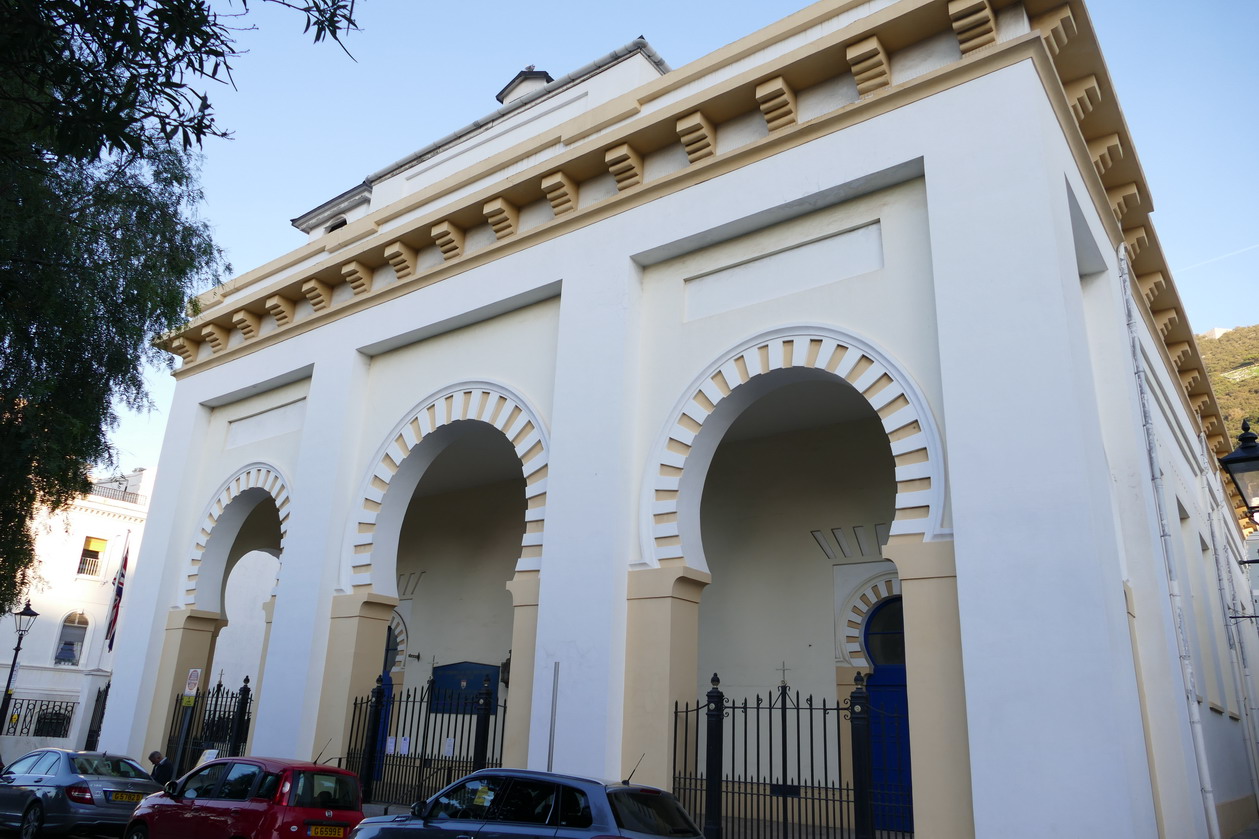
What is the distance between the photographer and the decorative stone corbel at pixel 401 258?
1164 cm

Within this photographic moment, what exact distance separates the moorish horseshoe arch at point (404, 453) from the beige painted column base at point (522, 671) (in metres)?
1.14

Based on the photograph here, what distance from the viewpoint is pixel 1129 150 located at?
939cm

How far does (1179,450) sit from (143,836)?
12837 millimetres

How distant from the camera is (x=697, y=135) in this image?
930 cm

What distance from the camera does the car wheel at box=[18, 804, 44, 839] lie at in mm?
9195

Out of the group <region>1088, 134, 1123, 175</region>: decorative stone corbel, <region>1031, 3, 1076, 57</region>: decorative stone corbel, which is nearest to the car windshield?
<region>1031, 3, 1076, 57</region>: decorative stone corbel

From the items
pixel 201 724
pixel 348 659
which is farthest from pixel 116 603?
pixel 348 659

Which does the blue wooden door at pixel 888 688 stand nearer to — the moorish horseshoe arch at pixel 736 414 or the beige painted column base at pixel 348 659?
the moorish horseshoe arch at pixel 736 414

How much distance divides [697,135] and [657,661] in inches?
196

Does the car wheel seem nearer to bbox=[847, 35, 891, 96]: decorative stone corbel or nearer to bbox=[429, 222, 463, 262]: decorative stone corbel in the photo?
bbox=[429, 222, 463, 262]: decorative stone corbel

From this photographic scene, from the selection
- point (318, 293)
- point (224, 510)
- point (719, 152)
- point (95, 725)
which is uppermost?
point (719, 152)

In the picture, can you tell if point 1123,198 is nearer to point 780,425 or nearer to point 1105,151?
point 1105,151

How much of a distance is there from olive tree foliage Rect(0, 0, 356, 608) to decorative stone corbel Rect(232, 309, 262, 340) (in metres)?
3.24

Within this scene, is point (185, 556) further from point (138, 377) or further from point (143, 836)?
point (143, 836)
